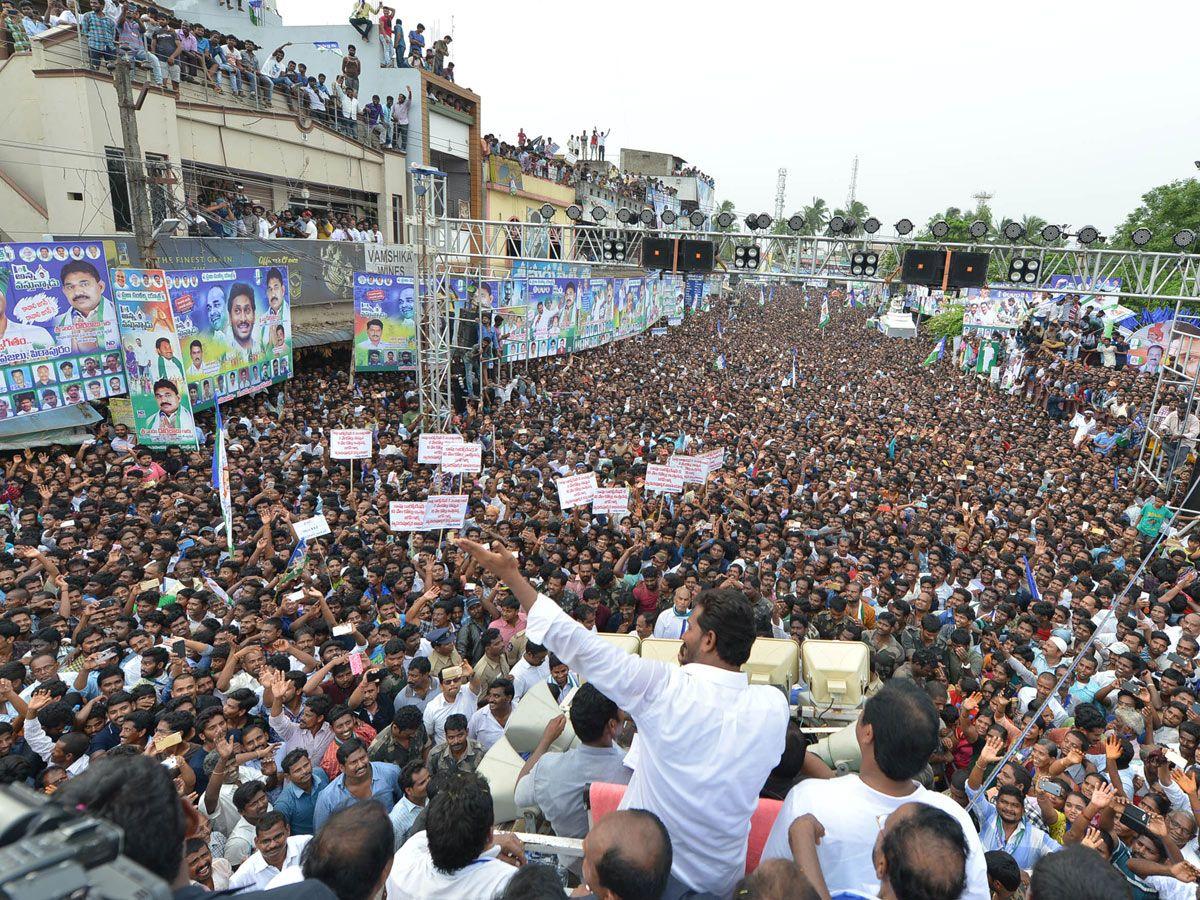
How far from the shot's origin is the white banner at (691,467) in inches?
399

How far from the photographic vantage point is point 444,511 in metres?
8.20

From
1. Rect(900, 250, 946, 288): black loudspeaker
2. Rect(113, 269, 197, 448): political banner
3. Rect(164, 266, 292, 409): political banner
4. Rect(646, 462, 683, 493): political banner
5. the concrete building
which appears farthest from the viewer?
the concrete building

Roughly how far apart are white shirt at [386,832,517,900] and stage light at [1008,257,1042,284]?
13.7 metres

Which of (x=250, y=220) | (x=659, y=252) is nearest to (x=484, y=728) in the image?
(x=659, y=252)

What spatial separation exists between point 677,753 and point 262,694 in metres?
4.02

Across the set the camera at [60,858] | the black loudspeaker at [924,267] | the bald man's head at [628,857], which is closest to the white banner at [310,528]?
the bald man's head at [628,857]

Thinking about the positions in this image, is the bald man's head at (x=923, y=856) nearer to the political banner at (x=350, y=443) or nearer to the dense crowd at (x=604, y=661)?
the dense crowd at (x=604, y=661)

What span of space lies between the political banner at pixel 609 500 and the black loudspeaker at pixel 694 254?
6.84m

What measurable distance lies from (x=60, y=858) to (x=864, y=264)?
Result: 48.5ft

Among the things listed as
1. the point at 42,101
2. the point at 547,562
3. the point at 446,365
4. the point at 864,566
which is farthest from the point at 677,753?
the point at 42,101

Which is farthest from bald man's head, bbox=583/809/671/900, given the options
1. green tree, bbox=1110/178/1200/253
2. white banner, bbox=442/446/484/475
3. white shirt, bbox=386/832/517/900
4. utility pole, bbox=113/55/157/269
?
green tree, bbox=1110/178/1200/253

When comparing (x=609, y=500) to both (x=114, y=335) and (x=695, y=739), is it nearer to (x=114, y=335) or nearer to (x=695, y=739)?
(x=695, y=739)

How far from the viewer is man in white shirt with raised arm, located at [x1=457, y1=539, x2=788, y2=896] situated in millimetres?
2193

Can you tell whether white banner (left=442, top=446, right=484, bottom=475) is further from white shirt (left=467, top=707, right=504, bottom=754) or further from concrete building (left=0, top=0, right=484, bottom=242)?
concrete building (left=0, top=0, right=484, bottom=242)
